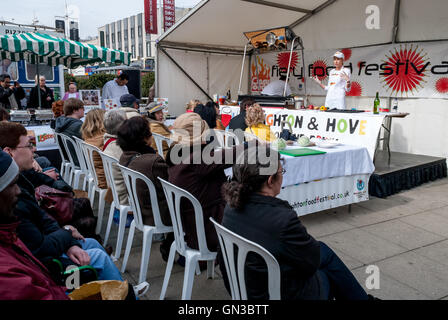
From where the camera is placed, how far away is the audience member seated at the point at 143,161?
2.48 metres

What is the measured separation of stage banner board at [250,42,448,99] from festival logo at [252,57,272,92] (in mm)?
602

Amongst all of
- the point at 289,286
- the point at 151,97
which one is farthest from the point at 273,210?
the point at 151,97

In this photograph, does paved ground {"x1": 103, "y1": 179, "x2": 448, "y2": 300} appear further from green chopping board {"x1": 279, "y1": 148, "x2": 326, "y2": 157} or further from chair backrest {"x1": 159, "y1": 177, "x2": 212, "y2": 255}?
green chopping board {"x1": 279, "y1": 148, "x2": 326, "y2": 157}

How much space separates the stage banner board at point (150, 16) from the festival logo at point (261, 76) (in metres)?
5.71

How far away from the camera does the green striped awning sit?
247 inches

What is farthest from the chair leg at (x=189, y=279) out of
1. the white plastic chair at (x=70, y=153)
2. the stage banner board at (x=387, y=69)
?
the stage banner board at (x=387, y=69)

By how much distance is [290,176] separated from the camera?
3375 millimetres

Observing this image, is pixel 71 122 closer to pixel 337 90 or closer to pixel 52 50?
pixel 52 50

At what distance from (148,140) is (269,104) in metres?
4.16

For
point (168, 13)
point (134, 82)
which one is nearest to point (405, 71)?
point (168, 13)

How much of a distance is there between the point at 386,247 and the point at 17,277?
303 cm

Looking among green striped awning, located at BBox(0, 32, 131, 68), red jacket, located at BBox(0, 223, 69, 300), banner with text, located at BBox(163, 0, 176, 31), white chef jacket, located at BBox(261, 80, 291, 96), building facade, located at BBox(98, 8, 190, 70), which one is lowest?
red jacket, located at BBox(0, 223, 69, 300)

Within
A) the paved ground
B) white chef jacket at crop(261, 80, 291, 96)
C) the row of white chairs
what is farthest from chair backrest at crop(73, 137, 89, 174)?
white chef jacket at crop(261, 80, 291, 96)
